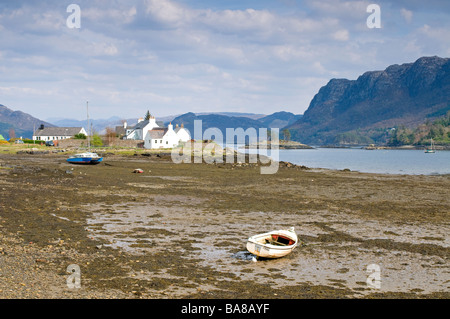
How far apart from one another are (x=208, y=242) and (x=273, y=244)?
3.21m

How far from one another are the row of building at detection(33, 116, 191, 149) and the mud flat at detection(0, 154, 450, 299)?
73.7 m

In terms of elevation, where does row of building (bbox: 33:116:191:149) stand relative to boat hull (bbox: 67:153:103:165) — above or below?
above

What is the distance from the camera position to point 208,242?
19281mm

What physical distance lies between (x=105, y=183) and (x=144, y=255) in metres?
24.3

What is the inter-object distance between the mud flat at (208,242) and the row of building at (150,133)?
73664mm

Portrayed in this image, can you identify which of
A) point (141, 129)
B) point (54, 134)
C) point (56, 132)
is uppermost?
point (56, 132)

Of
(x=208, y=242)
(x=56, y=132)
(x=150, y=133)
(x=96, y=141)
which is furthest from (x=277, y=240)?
(x=56, y=132)

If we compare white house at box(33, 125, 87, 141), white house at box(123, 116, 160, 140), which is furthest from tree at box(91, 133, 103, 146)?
white house at box(33, 125, 87, 141)

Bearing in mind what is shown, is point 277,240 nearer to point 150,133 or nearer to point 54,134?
point 150,133

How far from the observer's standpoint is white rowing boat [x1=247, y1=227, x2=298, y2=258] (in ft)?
54.1

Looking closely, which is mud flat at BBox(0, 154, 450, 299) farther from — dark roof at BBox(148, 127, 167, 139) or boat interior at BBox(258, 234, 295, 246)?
dark roof at BBox(148, 127, 167, 139)
